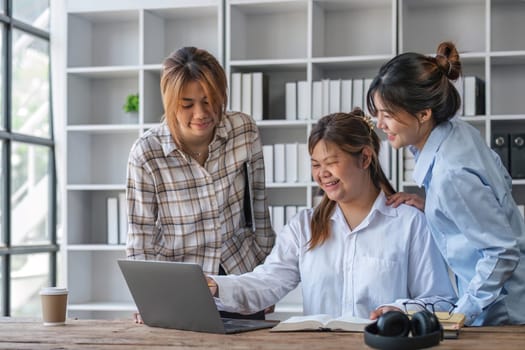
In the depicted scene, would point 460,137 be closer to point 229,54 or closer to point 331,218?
point 331,218

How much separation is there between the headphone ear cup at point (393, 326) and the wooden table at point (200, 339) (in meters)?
0.10

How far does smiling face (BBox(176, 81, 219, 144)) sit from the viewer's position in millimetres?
2660

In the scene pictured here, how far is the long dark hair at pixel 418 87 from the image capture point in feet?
7.35

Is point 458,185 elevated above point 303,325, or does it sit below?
above

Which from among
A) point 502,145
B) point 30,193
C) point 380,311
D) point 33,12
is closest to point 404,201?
point 380,311

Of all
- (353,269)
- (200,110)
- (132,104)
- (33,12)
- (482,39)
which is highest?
(33,12)

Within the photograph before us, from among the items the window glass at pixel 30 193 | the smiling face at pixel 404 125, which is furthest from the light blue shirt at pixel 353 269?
the window glass at pixel 30 193

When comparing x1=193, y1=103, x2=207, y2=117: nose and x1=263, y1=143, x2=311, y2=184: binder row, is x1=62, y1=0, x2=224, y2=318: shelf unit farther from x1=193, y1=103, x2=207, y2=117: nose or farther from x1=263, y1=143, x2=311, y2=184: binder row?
x1=193, y1=103, x2=207, y2=117: nose

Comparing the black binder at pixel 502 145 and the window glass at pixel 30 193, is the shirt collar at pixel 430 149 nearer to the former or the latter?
the black binder at pixel 502 145

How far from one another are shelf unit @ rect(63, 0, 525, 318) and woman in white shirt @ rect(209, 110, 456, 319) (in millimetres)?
1931

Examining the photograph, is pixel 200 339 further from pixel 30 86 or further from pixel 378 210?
pixel 30 86

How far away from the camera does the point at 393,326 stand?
1818mm

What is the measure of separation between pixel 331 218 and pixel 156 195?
582 mm

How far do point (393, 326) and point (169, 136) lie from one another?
1.19 m
